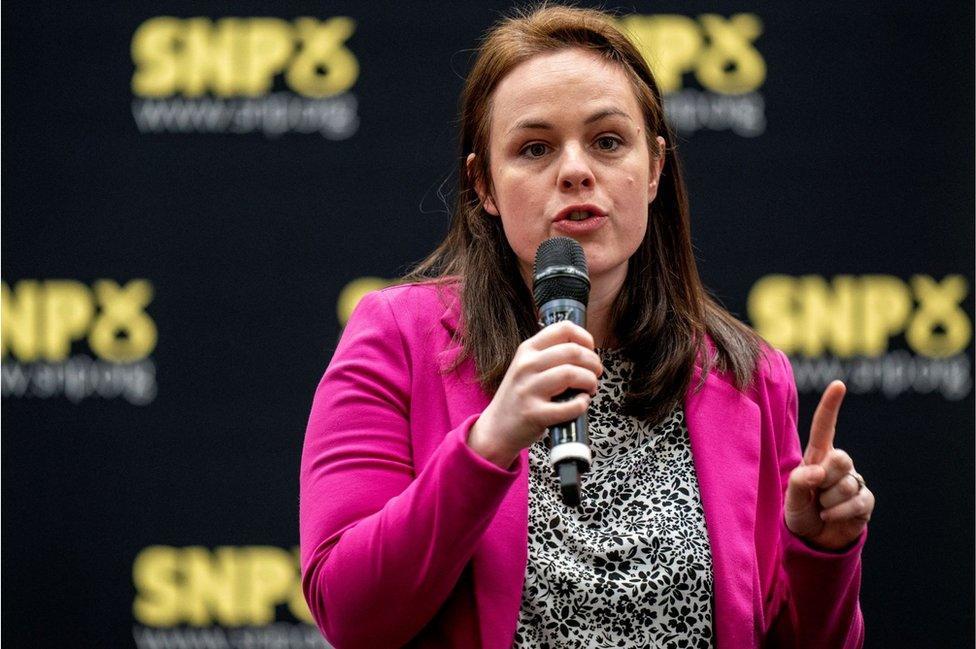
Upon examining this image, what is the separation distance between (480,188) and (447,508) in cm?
54

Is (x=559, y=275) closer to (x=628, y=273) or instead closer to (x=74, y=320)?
(x=628, y=273)

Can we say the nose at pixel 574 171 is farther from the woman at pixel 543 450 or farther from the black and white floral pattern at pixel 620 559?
the black and white floral pattern at pixel 620 559

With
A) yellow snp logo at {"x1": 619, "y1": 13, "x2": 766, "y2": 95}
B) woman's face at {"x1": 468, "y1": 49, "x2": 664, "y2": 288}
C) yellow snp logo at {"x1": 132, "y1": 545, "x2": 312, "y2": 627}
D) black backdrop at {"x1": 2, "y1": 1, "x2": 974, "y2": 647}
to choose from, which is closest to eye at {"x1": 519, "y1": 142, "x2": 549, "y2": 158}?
woman's face at {"x1": 468, "y1": 49, "x2": 664, "y2": 288}

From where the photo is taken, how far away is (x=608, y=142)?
1390 mm

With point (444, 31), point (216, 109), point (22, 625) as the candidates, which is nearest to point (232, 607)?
point (22, 625)

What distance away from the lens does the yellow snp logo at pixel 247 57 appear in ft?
8.96

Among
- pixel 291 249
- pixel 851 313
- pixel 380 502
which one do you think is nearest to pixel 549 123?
pixel 380 502

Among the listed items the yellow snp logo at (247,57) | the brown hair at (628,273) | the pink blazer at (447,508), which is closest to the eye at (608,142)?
the brown hair at (628,273)

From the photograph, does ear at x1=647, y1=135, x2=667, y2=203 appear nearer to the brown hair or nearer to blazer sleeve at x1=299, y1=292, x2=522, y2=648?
the brown hair

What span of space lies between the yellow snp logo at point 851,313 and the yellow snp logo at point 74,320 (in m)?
1.47

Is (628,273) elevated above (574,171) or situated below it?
below

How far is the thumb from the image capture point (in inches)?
47.9

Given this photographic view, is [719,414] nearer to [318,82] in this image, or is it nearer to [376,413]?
[376,413]

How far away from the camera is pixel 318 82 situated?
2742mm
